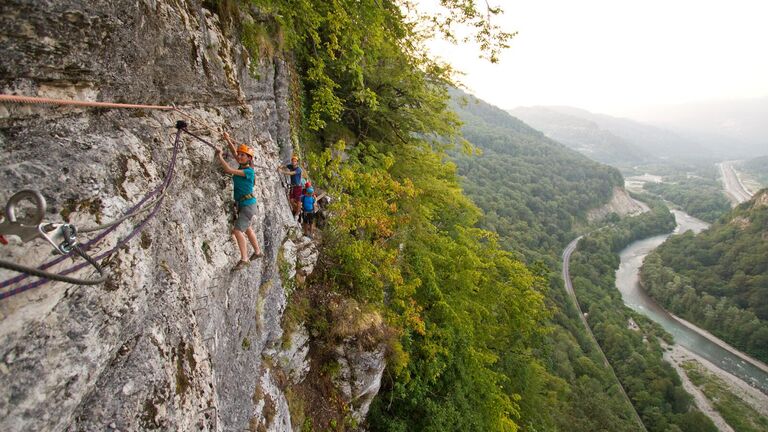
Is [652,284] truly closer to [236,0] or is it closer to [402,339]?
[402,339]

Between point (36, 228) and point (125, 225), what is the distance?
3.34ft

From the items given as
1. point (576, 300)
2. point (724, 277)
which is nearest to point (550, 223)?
point (576, 300)

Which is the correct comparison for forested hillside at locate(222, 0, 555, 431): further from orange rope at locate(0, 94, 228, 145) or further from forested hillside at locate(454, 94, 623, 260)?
forested hillside at locate(454, 94, 623, 260)

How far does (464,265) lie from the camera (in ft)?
48.2

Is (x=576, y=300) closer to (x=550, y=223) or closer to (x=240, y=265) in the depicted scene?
(x=550, y=223)

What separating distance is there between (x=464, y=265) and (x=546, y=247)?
88598 millimetres

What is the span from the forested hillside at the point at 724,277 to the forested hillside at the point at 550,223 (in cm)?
Answer: 2441

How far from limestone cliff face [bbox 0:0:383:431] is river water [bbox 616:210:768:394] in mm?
90322

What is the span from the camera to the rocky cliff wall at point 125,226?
7.86ft

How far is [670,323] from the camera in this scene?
7844cm

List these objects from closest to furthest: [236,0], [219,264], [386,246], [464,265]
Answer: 1. [219,264]
2. [236,0]
3. [386,246]
4. [464,265]

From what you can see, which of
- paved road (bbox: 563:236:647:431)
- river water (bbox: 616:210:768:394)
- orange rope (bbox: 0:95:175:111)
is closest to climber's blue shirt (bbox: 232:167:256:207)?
orange rope (bbox: 0:95:175:111)

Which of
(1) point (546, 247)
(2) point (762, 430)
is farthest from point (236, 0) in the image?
(1) point (546, 247)

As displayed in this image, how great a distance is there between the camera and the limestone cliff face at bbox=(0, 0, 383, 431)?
2.40 meters
